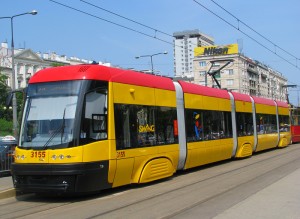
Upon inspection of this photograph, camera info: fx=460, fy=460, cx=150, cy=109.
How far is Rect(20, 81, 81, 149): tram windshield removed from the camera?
10.3 meters

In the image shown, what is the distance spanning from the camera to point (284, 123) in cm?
2966

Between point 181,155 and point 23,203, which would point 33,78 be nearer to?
point 23,203

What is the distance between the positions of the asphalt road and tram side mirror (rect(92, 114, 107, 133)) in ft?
5.23

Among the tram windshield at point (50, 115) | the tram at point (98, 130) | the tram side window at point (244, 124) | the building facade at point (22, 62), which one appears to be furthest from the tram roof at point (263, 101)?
the building facade at point (22, 62)

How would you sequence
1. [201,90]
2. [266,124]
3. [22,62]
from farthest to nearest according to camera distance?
[22,62] → [266,124] → [201,90]

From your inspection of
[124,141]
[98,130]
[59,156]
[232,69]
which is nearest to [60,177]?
[59,156]

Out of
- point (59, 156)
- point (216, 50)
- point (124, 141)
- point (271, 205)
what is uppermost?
point (216, 50)

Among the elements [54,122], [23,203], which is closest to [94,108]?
[54,122]

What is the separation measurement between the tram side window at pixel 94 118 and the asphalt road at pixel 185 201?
1453 millimetres

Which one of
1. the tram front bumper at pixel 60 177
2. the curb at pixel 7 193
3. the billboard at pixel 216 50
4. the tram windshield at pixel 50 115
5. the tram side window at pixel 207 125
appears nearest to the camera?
the tram front bumper at pixel 60 177

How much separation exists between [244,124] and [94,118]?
12.0m

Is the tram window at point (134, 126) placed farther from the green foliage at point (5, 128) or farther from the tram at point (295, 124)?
the green foliage at point (5, 128)

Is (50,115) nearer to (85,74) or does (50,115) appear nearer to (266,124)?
(85,74)

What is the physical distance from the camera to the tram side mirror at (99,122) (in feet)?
34.8
